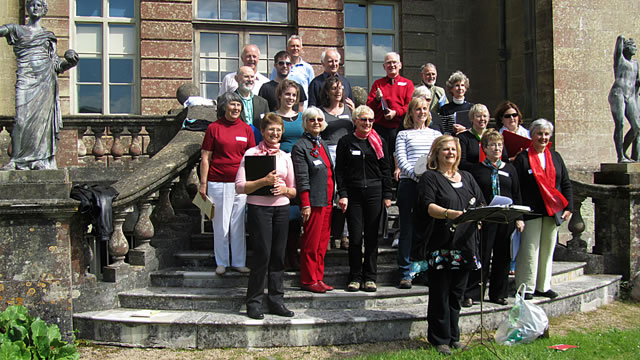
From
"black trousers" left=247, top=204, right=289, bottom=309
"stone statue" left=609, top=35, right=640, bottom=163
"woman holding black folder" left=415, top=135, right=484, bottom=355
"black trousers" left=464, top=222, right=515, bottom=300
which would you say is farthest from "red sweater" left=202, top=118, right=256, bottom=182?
"stone statue" left=609, top=35, right=640, bottom=163

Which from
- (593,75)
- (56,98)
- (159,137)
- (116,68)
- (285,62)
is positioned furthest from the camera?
(116,68)

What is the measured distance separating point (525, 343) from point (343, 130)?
2.73 meters

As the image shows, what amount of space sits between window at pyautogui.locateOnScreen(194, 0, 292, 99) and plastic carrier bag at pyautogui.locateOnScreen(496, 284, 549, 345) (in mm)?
8471

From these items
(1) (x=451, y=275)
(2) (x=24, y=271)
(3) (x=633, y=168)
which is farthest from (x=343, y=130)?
(3) (x=633, y=168)

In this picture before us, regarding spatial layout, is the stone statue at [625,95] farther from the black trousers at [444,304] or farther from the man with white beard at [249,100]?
the man with white beard at [249,100]

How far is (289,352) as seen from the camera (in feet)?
16.1

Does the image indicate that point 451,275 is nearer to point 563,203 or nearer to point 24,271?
Result: point 563,203

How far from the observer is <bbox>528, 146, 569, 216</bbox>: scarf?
19.5 feet

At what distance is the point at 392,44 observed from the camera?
12906 millimetres

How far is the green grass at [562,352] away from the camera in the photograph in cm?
458

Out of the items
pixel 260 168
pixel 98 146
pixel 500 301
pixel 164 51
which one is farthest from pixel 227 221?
pixel 164 51

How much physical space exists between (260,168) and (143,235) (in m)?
1.66

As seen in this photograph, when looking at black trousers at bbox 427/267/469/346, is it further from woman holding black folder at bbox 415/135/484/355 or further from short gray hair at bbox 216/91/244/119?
short gray hair at bbox 216/91/244/119

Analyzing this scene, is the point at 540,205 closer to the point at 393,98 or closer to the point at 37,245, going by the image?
the point at 393,98
